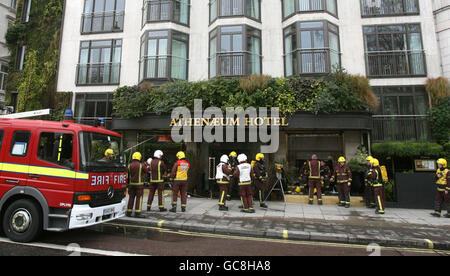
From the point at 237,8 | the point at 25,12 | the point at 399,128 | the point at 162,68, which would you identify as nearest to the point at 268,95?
the point at 237,8

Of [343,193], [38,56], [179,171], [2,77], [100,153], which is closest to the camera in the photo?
[100,153]

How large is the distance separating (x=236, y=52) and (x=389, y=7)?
889 centimetres

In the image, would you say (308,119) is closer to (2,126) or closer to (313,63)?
(313,63)

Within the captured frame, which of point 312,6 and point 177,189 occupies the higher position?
point 312,6

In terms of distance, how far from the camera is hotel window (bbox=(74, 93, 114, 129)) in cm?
1538

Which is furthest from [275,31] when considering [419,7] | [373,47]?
[419,7]

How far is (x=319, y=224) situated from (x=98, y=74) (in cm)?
1521

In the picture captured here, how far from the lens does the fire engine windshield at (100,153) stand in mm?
5574

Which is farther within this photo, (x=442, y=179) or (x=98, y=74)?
→ (x=98, y=74)

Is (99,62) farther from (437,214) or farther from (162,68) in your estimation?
(437,214)

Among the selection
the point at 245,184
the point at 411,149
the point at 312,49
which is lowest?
the point at 245,184

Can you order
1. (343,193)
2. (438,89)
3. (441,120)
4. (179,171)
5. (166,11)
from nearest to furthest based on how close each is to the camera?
1. (179,171)
2. (343,193)
3. (441,120)
4. (438,89)
5. (166,11)

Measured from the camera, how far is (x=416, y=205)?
32.0ft

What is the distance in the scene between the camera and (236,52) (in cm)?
1392
